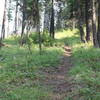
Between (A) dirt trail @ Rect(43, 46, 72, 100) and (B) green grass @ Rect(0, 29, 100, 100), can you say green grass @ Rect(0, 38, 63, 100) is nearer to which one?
(B) green grass @ Rect(0, 29, 100, 100)

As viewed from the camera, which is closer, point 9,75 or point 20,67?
point 9,75

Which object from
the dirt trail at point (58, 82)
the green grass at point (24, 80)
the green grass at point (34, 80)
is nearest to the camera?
the green grass at point (34, 80)

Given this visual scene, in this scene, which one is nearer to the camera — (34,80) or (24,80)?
(24,80)

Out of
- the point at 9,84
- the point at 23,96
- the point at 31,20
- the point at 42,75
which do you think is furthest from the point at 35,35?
the point at 23,96

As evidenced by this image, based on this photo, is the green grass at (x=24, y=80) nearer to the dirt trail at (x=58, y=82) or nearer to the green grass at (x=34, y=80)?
the green grass at (x=34, y=80)

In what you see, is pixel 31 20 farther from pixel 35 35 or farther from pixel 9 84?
pixel 9 84

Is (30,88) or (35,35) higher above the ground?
(35,35)

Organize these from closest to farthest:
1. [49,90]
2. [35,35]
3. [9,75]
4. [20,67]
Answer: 1. [49,90]
2. [9,75]
3. [20,67]
4. [35,35]

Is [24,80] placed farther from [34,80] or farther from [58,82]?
[58,82]

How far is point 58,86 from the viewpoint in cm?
895

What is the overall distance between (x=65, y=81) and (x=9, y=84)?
6.57 ft

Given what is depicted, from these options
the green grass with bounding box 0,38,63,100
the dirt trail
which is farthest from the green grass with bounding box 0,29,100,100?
the dirt trail

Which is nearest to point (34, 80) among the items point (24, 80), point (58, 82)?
point (24, 80)

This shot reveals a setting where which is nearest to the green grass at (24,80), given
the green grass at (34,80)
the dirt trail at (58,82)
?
the green grass at (34,80)
